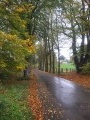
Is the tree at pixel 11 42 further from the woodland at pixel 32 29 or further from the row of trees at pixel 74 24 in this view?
the row of trees at pixel 74 24

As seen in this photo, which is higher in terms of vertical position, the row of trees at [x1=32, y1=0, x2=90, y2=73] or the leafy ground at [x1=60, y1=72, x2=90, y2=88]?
the row of trees at [x1=32, y1=0, x2=90, y2=73]

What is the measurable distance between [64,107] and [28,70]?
19077mm

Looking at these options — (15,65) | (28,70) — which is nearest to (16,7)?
(15,65)

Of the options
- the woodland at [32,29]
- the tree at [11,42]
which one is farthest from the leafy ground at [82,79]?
the tree at [11,42]

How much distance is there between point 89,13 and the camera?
37.6m

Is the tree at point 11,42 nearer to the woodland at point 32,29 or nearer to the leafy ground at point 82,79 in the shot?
the woodland at point 32,29

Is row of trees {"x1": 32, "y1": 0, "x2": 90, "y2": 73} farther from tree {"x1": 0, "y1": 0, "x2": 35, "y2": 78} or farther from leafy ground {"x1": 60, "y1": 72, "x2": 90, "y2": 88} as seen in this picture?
tree {"x1": 0, "y1": 0, "x2": 35, "y2": 78}

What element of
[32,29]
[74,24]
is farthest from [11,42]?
[74,24]

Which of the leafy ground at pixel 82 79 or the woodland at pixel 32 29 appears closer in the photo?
the woodland at pixel 32 29

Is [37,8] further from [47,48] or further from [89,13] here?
[47,48]

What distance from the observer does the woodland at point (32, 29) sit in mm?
16422

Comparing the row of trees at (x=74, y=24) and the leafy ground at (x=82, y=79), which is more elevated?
the row of trees at (x=74, y=24)

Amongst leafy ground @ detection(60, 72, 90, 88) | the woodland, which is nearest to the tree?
the woodland

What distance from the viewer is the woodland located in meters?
16.4
